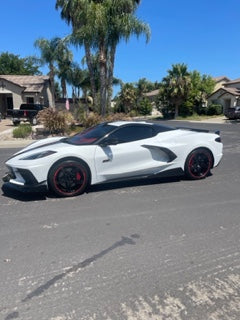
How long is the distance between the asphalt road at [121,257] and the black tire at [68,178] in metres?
0.19

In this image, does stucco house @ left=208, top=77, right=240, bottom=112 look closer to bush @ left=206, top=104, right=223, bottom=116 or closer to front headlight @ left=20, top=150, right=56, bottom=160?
bush @ left=206, top=104, right=223, bottom=116

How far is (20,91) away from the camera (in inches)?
1262

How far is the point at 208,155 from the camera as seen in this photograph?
649 centimetres

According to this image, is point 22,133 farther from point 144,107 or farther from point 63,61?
point 144,107

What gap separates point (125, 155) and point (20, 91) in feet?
96.5

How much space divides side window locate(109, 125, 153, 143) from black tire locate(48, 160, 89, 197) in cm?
91

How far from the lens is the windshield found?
5647 mm

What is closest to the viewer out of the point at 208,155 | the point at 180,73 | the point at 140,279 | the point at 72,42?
the point at 140,279

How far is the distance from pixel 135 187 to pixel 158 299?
3.40m

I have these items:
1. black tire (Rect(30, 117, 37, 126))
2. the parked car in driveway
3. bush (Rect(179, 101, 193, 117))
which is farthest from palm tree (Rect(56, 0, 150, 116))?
bush (Rect(179, 101, 193, 117))

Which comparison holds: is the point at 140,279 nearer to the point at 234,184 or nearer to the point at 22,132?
the point at 234,184

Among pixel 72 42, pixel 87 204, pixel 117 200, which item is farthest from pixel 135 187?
pixel 72 42

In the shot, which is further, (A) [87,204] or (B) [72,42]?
(B) [72,42]

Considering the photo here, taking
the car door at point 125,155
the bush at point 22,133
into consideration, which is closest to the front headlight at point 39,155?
the car door at point 125,155
